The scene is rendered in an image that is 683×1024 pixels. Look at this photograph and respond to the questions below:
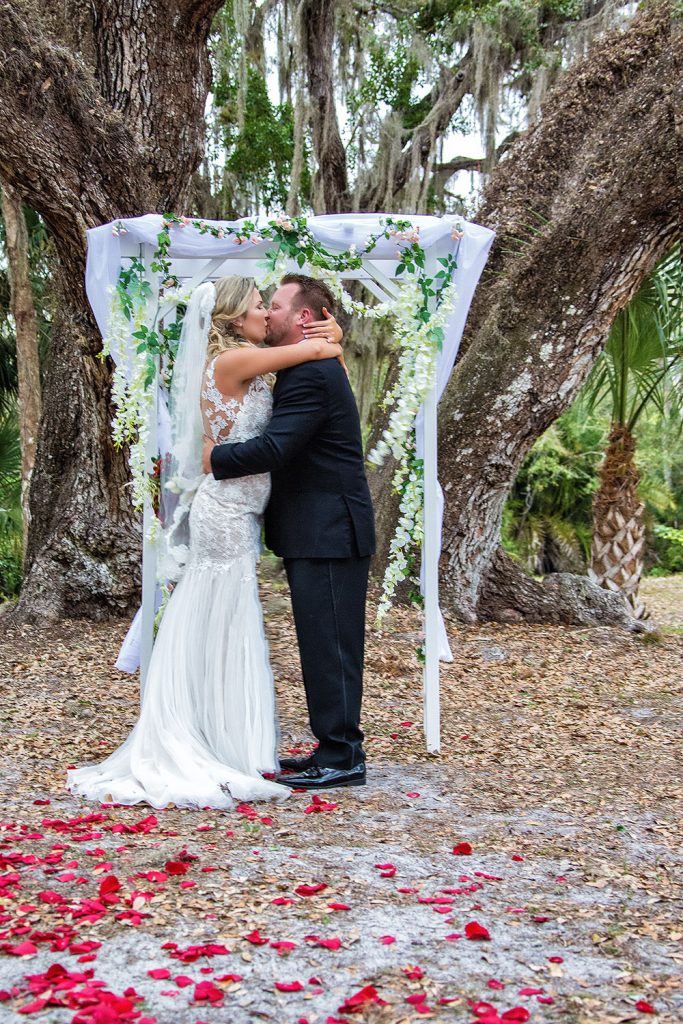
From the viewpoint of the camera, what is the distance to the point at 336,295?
459cm

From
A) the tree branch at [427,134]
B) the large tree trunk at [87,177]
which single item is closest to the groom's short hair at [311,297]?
the large tree trunk at [87,177]

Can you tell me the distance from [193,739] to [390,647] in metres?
2.67

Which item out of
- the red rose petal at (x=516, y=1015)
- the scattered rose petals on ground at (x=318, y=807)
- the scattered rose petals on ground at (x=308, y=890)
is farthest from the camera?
the scattered rose petals on ground at (x=318, y=807)

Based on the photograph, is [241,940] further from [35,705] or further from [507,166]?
[507,166]

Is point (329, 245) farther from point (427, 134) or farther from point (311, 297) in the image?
point (427, 134)

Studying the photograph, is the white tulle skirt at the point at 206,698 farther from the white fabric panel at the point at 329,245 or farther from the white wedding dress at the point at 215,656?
the white fabric panel at the point at 329,245

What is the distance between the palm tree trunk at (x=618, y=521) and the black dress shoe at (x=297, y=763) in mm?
4820

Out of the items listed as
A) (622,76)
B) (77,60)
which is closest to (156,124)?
(77,60)

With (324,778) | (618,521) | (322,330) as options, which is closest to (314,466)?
(322,330)

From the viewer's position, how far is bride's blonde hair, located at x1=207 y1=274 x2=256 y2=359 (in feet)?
13.5

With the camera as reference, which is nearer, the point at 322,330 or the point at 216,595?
the point at 322,330

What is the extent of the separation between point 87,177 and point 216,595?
2797 millimetres

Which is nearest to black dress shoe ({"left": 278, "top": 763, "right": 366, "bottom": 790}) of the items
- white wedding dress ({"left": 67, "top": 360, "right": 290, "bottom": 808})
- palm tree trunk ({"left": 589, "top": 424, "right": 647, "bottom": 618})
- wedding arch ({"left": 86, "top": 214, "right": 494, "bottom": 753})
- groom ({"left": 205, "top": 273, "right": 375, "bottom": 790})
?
groom ({"left": 205, "top": 273, "right": 375, "bottom": 790})

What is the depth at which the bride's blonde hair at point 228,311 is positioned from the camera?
Result: 4.12 metres
